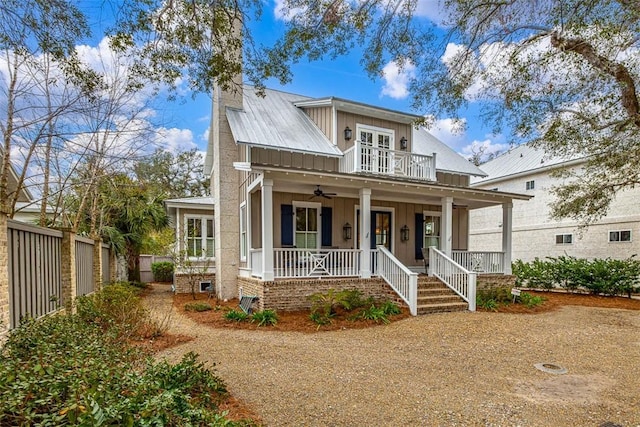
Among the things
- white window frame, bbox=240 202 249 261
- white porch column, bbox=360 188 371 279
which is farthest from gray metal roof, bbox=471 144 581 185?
white window frame, bbox=240 202 249 261

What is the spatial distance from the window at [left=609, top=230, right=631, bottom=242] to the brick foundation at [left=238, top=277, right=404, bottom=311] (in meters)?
12.0

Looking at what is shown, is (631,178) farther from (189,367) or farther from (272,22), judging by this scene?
(189,367)

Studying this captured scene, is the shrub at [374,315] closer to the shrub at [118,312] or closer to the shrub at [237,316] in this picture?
the shrub at [237,316]

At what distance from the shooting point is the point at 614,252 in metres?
15.3

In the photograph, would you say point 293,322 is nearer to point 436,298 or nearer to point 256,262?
point 256,262

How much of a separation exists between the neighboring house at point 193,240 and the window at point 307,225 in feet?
13.8

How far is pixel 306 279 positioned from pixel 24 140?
23.0 feet

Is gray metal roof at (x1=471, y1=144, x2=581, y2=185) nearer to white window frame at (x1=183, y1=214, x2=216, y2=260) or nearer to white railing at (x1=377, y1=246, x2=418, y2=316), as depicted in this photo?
white railing at (x1=377, y1=246, x2=418, y2=316)

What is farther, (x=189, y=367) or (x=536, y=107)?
(x=536, y=107)

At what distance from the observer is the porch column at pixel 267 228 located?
9086mm

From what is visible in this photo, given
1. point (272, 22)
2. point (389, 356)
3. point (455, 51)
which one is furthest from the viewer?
point (455, 51)

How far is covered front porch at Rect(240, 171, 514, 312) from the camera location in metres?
9.71

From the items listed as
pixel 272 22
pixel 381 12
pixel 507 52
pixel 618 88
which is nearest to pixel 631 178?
pixel 618 88

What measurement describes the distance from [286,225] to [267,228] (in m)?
2.30
